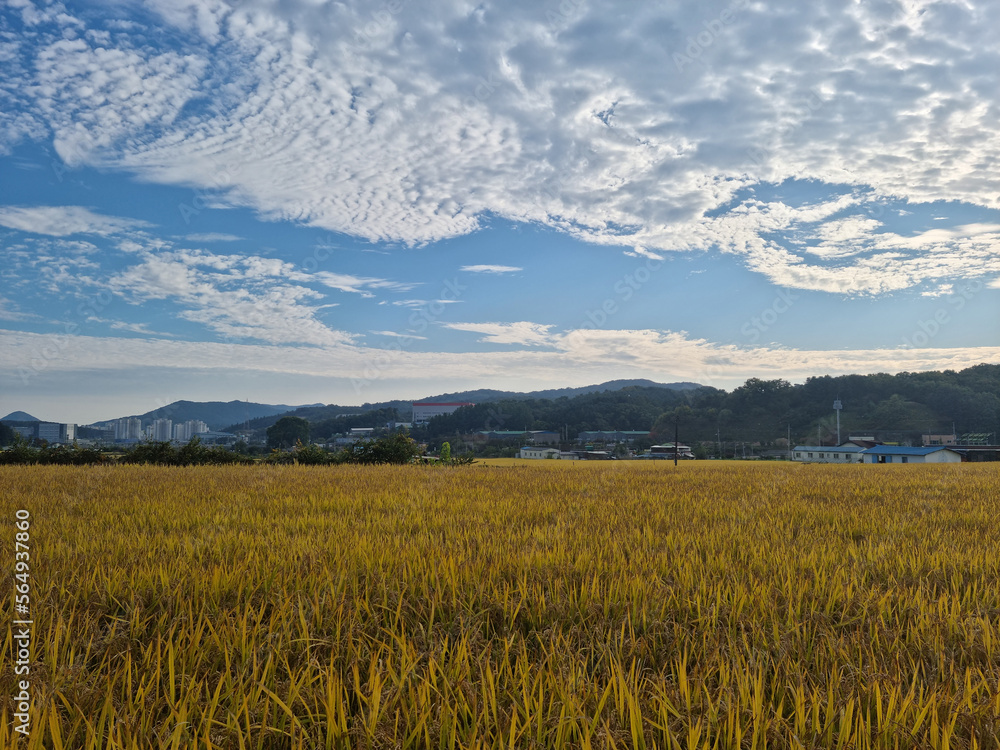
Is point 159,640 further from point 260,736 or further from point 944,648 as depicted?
point 944,648

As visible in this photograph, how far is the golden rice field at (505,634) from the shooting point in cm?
183

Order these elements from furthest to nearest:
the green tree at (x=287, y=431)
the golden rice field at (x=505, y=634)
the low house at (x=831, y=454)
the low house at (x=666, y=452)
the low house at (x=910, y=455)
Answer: the low house at (x=666, y=452)
the low house at (x=831, y=454)
the green tree at (x=287, y=431)
the low house at (x=910, y=455)
the golden rice field at (x=505, y=634)

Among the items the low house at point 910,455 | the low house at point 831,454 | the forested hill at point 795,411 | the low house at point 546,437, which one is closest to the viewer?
the low house at point 910,455

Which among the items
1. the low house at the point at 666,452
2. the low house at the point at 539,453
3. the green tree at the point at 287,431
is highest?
the green tree at the point at 287,431

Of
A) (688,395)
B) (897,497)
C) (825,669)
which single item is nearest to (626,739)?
(825,669)

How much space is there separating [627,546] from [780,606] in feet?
5.55

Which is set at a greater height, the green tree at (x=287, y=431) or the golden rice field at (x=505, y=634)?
the golden rice field at (x=505, y=634)

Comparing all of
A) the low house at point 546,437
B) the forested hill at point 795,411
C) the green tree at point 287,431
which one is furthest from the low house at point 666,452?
the green tree at point 287,431

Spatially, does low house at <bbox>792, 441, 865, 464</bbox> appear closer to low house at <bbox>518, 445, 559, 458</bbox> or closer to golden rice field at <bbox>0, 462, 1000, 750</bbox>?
low house at <bbox>518, 445, 559, 458</bbox>

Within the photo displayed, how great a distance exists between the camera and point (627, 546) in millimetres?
4719

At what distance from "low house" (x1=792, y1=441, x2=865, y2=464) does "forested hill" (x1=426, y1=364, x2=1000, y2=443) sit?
16.6m

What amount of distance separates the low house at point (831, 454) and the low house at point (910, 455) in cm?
180

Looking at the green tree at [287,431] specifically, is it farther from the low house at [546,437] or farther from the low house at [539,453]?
the low house at [546,437]

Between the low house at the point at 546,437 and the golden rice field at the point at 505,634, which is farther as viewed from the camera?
the low house at the point at 546,437
